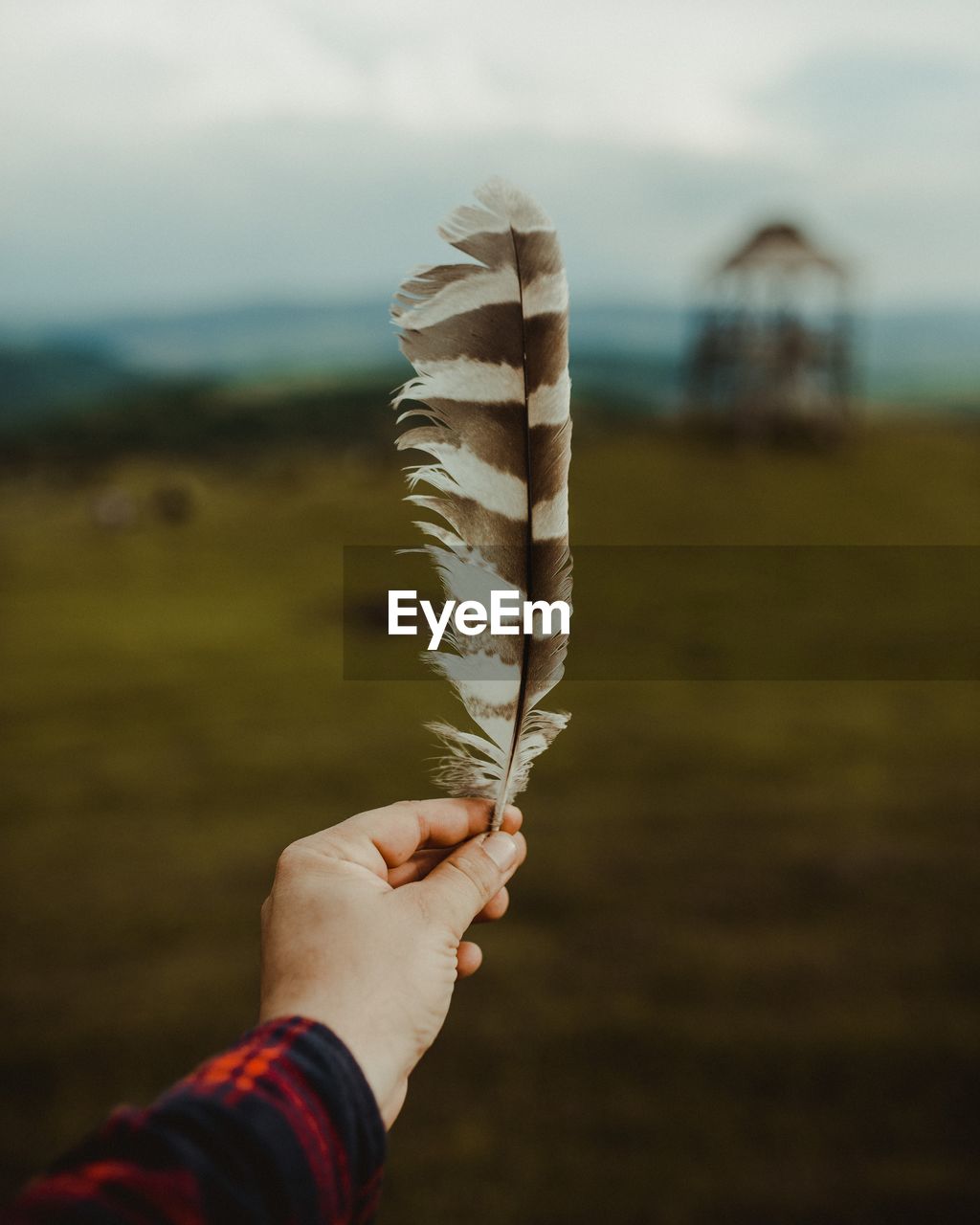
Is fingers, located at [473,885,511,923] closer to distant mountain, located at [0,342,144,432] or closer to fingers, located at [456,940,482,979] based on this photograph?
fingers, located at [456,940,482,979]

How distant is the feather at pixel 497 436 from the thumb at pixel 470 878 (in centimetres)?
9

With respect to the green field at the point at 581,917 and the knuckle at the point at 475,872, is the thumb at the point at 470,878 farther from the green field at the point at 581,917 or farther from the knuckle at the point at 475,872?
the green field at the point at 581,917

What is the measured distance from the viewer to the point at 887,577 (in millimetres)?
7367

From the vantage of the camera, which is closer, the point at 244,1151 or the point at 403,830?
the point at 244,1151

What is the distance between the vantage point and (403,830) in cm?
114

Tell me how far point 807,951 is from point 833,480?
7792mm

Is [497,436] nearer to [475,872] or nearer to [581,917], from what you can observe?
[475,872]

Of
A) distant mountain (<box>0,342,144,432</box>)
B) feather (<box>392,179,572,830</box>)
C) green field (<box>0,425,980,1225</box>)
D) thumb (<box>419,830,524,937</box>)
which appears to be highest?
distant mountain (<box>0,342,144,432</box>)

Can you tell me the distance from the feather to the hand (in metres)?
0.15

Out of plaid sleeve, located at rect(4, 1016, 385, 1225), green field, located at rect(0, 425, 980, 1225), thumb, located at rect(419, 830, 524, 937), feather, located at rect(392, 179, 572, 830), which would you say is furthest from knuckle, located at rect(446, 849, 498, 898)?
green field, located at rect(0, 425, 980, 1225)

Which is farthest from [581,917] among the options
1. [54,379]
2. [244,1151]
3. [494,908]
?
[54,379]

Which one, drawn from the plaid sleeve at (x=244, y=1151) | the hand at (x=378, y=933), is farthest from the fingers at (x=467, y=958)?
the plaid sleeve at (x=244, y=1151)

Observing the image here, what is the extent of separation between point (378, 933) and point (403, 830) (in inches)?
8.1

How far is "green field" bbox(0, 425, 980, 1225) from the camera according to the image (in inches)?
98.3
